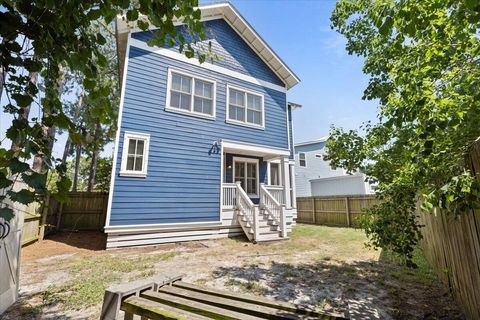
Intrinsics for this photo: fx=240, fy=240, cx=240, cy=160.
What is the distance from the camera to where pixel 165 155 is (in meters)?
8.61

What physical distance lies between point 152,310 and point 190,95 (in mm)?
8656

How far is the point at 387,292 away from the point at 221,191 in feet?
21.0

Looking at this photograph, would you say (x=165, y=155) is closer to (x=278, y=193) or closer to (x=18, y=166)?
(x=278, y=193)

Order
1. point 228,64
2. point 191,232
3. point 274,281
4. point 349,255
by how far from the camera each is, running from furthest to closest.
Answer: point 228,64 → point 191,232 → point 349,255 → point 274,281

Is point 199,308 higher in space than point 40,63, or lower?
lower

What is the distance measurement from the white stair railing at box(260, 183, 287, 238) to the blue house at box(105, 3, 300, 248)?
0.04 metres

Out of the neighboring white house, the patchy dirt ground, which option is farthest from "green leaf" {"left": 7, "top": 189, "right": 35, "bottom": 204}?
the neighboring white house

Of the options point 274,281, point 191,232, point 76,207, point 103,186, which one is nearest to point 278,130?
point 191,232

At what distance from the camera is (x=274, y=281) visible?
4742 millimetres

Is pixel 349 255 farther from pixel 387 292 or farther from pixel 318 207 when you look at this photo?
pixel 318 207

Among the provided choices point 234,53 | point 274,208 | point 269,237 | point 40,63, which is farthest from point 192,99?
point 40,63

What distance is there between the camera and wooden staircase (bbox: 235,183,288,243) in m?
8.73

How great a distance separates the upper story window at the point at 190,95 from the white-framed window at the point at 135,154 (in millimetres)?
1566

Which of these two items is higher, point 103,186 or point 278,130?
point 278,130
